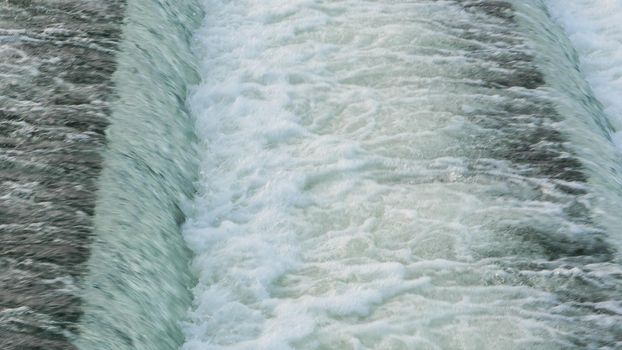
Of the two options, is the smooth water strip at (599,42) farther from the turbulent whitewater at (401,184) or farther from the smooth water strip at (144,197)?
the smooth water strip at (144,197)

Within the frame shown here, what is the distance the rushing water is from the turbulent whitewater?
1 cm

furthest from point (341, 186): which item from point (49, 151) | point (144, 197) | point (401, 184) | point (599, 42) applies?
point (599, 42)

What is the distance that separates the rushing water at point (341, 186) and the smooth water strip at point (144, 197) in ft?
0.05

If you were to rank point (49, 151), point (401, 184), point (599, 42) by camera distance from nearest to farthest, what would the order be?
1. point (49, 151)
2. point (401, 184)
3. point (599, 42)

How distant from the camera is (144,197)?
5594 millimetres

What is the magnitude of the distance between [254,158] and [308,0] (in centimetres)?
207

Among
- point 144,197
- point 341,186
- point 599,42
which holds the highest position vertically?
point 599,42

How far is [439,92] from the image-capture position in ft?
22.6

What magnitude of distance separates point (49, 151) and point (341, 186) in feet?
5.62

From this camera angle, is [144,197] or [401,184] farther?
[401,184]

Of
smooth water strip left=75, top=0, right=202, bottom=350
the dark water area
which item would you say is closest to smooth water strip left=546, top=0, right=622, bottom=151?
smooth water strip left=75, top=0, right=202, bottom=350

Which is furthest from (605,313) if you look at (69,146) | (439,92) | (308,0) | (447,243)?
(308,0)

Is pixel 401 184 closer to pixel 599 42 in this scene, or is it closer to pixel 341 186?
pixel 341 186

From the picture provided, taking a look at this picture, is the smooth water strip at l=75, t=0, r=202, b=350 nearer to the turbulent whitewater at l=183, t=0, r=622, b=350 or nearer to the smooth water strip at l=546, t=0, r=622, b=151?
the turbulent whitewater at l=183, t=0, r=622, b=350
